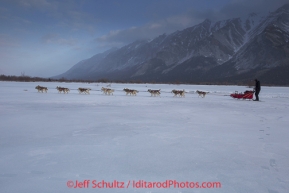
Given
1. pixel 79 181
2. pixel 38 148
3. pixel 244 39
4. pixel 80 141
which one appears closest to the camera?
pixel 79 181

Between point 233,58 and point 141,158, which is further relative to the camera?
point 233,58

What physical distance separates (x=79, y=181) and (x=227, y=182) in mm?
1970

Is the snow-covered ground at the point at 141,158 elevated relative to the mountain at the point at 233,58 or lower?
lower

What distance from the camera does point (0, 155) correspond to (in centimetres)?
376

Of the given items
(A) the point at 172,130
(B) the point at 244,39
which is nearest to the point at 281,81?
(A) the point at 172,130

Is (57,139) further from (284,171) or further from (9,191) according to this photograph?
(284,171)

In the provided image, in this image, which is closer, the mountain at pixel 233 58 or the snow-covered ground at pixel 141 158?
the snow-covered ground at pixel 141 158

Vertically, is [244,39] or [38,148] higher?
[244,39]

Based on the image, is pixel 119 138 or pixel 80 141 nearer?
pixel 80 141

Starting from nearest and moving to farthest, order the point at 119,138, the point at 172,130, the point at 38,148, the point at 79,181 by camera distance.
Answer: the point at 79,181
the point at 38,148
the point at 119,138
the point at 172,130

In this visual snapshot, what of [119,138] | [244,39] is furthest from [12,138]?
[244,39]

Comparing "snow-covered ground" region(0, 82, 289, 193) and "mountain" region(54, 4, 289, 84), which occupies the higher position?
"mountain" region(54, 4, 289, 84)

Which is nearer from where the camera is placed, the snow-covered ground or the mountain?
the snow-covered ground

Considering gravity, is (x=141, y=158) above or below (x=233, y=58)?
below
